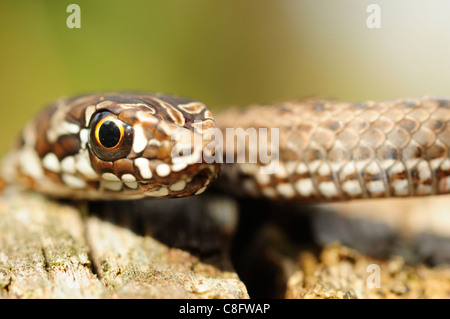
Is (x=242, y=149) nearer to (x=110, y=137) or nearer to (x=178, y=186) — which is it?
(x=178, y=186)

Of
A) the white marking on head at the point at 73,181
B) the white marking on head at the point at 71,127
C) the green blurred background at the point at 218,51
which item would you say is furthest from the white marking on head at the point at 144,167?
the green blurred background at the point at 218,51

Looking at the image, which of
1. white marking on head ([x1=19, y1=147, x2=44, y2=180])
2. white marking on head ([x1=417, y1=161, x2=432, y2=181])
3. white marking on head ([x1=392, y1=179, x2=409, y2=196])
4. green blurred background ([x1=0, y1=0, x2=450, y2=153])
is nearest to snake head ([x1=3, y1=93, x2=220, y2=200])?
white marking on head ([x1=19, y1=147, x2=44, y2=180])

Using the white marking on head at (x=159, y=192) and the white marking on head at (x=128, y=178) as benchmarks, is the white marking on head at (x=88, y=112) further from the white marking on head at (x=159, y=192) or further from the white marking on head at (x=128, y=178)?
the white marking on head at (x=159, y=192)

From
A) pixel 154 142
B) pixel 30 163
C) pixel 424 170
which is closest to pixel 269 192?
pixel 424 170

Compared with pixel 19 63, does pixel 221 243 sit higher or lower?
lower
